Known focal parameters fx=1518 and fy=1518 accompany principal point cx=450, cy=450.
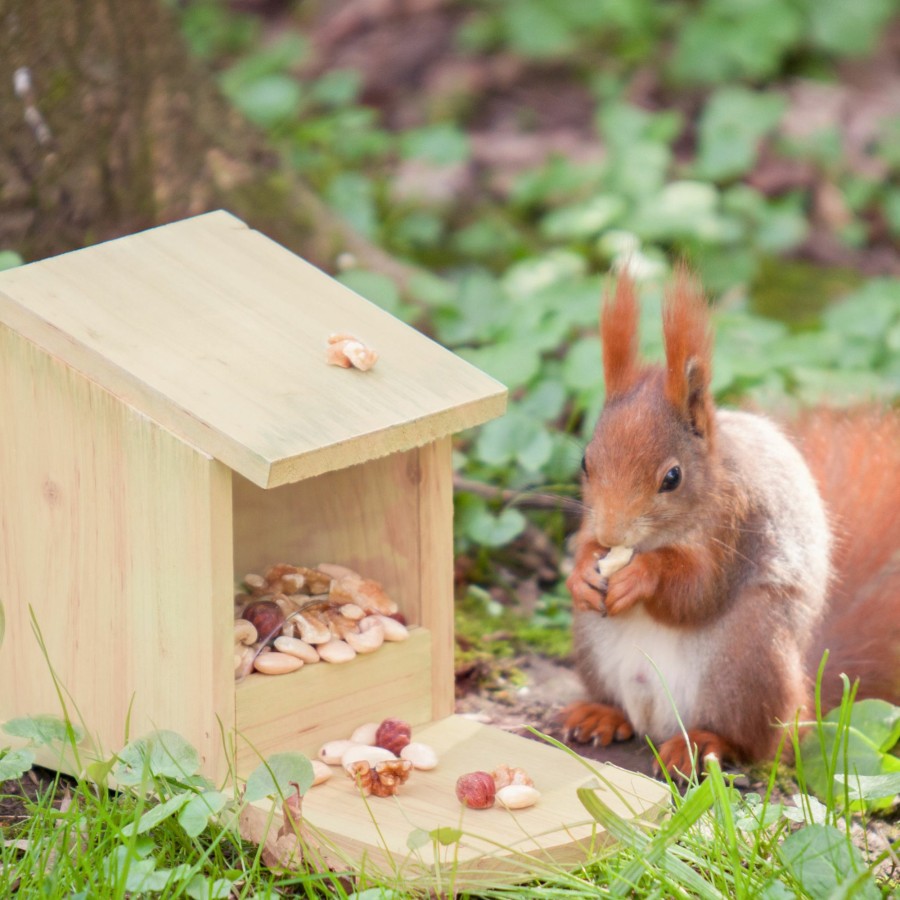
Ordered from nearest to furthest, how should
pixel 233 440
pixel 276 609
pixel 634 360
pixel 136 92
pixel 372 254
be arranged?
pixel 233 440
pixel 276 609
pixel 634 360
pixel 136 92
pixel 372 254

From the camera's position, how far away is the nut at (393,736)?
5.96ft

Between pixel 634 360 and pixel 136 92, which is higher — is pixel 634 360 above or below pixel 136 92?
below

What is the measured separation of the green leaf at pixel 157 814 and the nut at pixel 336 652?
10.7 inches

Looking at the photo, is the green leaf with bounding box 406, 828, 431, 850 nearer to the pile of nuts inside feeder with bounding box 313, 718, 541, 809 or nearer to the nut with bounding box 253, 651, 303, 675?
the pile of nuts inside feeder with bounding box 313, 718, 541, 809

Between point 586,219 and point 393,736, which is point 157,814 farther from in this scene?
point 586,219

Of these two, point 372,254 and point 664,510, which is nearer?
point 664,510

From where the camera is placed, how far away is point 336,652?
1.81m

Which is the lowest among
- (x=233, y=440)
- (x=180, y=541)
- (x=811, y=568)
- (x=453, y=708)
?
(x=453, y=708)

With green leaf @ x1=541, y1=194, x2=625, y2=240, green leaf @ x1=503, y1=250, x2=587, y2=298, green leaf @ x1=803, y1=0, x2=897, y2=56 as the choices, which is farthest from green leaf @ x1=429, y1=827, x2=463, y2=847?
green leaf @ x1=803, y1=0, x2=897, y2=56

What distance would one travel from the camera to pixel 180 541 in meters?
1.64

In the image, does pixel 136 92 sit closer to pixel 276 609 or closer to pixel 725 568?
pixel 276 609

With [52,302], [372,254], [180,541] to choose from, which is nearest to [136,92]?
[372,254]

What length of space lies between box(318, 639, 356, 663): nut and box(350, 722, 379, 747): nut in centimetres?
9

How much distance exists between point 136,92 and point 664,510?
135 centimetres
